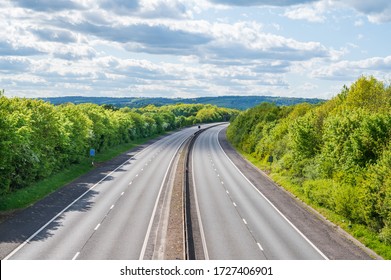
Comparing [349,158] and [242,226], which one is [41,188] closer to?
[242,226]

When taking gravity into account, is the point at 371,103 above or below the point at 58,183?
above

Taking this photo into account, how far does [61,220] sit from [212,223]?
483 inches

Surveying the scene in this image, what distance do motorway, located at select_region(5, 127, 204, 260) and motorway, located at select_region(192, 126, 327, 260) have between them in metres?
4.57

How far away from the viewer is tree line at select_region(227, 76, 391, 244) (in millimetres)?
33938

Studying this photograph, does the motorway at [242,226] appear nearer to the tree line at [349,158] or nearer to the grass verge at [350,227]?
the grass verge at [350,227]

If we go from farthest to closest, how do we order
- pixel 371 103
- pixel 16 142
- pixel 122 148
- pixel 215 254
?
pixel 122 148 → pixel 371 103 → pixel 16 142 → pixel 215 254

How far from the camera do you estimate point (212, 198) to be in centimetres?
4634

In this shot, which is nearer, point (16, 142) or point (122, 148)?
point (16, 142)

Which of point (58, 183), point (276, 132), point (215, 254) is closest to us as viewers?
point (215, 254)

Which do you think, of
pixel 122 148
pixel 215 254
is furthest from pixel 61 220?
pixel 122 148

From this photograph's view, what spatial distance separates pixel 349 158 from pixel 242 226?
44.3 feet

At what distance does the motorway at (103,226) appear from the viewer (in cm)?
2784

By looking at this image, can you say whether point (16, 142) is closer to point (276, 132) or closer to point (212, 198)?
point (212, 198)

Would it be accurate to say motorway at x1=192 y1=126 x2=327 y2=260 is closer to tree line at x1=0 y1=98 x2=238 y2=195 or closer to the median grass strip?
the median grass strip
